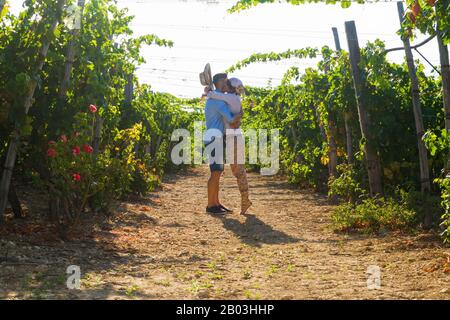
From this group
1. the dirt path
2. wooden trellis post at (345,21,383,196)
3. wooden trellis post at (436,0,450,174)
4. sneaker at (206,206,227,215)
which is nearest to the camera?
the dirt path

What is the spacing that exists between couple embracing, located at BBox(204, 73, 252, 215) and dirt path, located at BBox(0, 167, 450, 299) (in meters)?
0.62

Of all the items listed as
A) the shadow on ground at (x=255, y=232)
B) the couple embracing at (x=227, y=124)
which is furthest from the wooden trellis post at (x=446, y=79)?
the couple embracing at (x=227, y=124)

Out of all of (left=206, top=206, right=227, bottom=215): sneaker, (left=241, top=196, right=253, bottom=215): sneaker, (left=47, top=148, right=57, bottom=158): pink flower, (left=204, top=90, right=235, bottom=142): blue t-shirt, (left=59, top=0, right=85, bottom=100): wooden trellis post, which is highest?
(left=59, top=0, right=85, bottom=100): wooden trellis post

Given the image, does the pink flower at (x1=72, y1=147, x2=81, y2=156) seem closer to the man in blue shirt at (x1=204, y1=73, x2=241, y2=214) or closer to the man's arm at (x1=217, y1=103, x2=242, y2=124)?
the man in blue shirt at (x1=204, y1=73, x2=241, y2=214)

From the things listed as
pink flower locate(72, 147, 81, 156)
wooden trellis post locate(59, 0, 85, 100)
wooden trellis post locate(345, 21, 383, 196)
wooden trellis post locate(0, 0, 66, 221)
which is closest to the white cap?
wooden trellis post locate(345, 21, 383, 196)

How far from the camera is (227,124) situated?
8.38 m

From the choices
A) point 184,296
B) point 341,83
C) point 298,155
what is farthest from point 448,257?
point 298,155

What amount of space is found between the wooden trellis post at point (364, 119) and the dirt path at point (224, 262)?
3.02 ft

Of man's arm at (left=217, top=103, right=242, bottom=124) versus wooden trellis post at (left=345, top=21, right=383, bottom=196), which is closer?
wooden trellis post at (left=345, top=21, right=383, bottom=196)

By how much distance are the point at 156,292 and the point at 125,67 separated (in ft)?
17.5

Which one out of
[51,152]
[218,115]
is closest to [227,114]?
[218,115]

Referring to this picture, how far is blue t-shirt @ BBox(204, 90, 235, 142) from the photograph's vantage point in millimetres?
8289

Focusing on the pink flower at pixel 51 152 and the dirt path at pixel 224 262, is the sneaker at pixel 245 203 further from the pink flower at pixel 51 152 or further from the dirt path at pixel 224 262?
the pink flower at pixel 51 152

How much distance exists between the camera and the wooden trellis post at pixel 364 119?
813 centimetres
